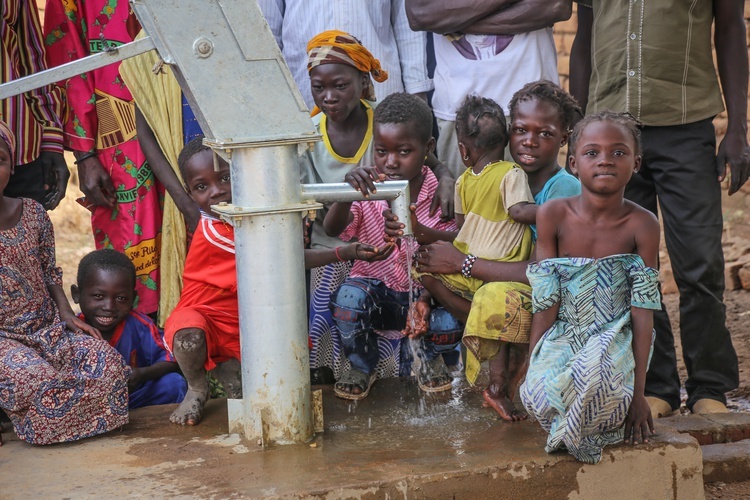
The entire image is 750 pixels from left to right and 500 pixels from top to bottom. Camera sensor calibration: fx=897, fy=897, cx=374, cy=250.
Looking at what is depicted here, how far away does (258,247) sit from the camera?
245 cm

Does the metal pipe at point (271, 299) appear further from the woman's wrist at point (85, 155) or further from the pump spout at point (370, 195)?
the woman's wrist at point (85, 155)

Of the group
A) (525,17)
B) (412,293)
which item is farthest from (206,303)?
(525,17)

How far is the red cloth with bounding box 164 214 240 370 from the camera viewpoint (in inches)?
116

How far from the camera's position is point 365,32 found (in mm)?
3697

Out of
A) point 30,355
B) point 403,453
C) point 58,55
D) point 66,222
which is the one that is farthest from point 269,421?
point 66,222

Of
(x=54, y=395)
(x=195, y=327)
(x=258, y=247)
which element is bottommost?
(x=54, y=395)

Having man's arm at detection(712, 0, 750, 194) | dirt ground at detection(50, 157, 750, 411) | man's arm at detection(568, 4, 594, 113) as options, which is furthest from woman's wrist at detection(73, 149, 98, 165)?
dirt ground at detection(50, 157, 750, 411)

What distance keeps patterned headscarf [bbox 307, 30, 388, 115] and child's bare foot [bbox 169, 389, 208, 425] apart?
1.31 metres

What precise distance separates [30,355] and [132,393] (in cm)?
62

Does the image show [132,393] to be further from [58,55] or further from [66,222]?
[66,222]

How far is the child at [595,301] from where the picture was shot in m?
2.44

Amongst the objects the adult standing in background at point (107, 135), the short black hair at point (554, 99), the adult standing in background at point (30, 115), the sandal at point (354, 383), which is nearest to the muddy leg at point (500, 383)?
the sandal at point (354, 383)

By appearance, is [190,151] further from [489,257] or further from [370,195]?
[489,257]

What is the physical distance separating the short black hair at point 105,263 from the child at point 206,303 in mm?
413
